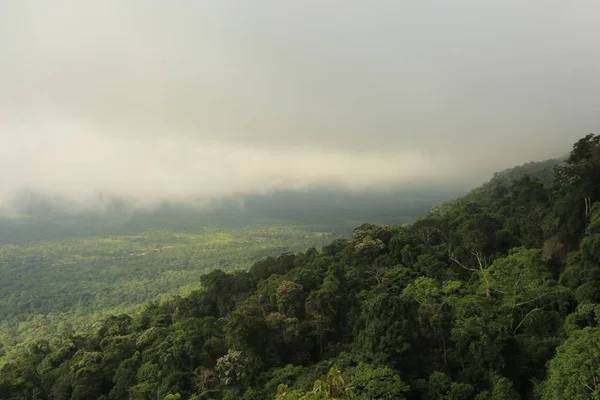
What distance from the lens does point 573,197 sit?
78.7 feet

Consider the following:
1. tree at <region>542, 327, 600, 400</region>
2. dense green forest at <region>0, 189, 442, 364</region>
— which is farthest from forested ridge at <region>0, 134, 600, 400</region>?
dense green forest at <region>0, 189, 442, 364</region>

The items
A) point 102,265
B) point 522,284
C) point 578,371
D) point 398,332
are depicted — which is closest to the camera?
point 578,371

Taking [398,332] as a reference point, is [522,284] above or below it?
above

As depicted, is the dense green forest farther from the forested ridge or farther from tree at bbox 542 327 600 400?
tree at bbox 542 327 600 400

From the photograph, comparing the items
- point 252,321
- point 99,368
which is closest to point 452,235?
point 252,321

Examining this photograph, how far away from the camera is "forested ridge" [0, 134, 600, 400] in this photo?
A: 15.8 meters

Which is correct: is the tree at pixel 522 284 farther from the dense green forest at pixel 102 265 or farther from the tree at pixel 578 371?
the dense green forest at pixel 102 265

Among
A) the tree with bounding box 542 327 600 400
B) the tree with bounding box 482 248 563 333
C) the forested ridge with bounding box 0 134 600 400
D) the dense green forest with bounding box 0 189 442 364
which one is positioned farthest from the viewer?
the dense green forest with bounding box 0 189 442 364

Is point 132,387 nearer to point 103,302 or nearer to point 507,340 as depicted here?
point 507,340

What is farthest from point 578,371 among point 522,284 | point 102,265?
point 102,265

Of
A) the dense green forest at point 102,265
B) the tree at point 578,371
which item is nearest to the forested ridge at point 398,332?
the tree at point 578,371

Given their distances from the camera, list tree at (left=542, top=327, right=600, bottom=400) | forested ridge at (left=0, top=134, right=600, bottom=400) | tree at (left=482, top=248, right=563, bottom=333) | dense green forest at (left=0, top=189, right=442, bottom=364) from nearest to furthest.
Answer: tree at (left=542, top=327, right=600, bottom=400), forested ridge at (left=0, top=134, right=600, bottom=400), tree at (left=482, top=248, right=563, bottom=333), dense green forest at (left=0, top=189, right=442, bottom=364)

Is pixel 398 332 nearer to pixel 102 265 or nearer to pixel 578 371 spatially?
pixel 578 371

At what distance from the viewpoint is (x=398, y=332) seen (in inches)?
703
